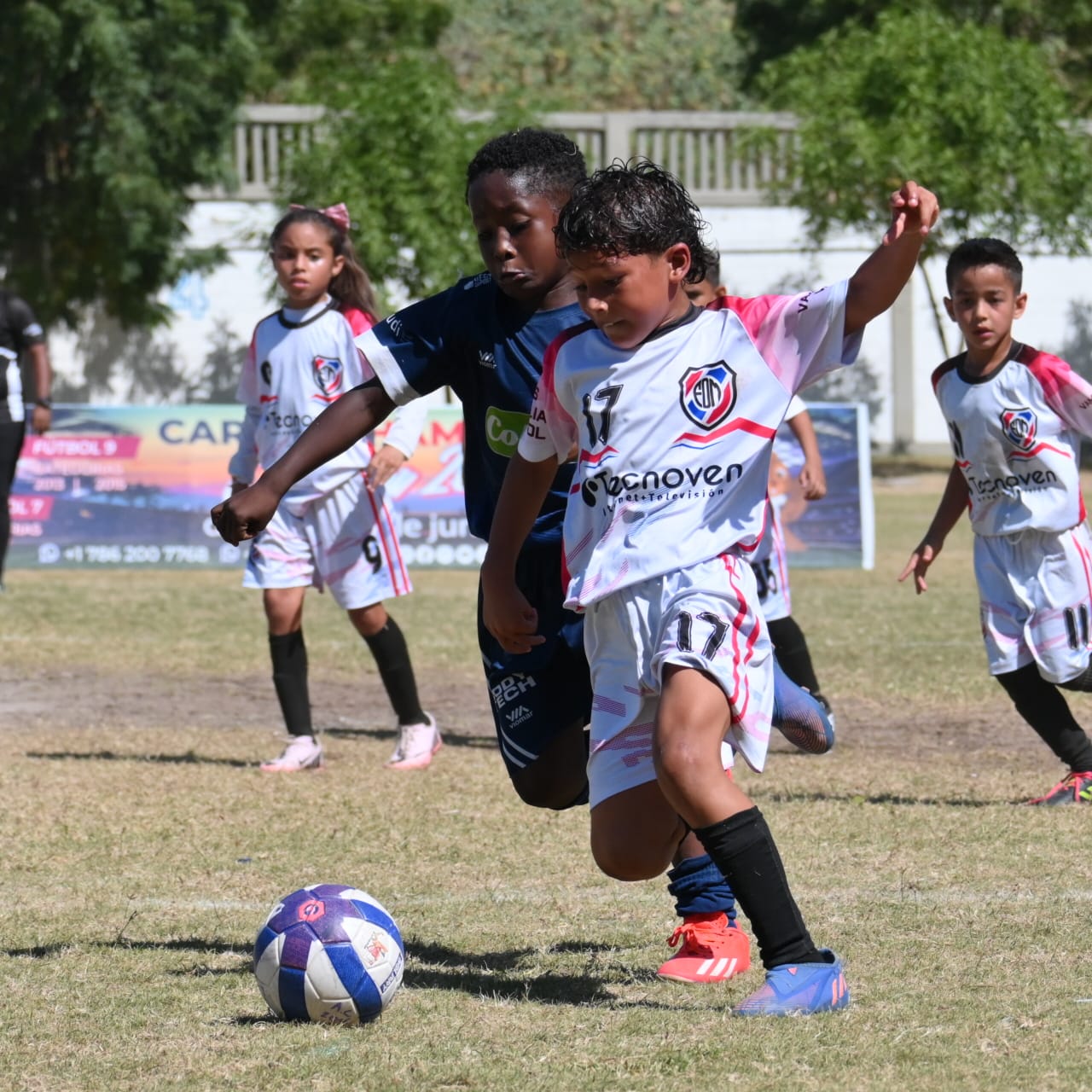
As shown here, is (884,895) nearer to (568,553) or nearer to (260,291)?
(568,553)

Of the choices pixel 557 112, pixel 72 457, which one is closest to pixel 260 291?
pixel 557 112

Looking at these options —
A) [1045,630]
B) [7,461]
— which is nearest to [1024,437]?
[1045,630]

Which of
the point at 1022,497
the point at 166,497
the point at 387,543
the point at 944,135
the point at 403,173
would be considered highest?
the point at 944,135

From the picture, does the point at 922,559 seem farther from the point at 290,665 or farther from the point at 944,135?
the point at 944,135

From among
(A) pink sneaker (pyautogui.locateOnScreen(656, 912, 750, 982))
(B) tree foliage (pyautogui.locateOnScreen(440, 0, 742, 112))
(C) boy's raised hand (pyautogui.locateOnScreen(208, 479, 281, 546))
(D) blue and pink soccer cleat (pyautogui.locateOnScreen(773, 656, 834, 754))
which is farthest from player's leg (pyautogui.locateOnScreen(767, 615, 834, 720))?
(B) tree foliage (pyautogui.locateOnScreen(440, 0, 742, 112))

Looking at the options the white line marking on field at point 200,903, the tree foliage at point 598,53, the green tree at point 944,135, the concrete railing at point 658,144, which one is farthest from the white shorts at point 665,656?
the tree foliage at point 598,53

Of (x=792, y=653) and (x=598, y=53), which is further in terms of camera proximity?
(x=598, y=53)

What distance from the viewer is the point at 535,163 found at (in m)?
4.24

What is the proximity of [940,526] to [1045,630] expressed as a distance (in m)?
0.51

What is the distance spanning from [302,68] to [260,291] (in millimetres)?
9642

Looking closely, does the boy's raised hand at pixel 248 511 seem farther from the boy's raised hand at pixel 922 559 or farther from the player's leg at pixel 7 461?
the player's leg at pixel 7 461

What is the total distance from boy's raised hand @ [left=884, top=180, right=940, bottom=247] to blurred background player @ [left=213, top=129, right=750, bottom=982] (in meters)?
0.92

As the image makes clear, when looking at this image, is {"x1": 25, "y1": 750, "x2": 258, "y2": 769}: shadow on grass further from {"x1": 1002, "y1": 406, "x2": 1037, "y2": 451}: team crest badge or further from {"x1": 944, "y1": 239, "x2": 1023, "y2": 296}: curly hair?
{"x1": 944, "y1": 239, "x2": 1023, "y2": 296}: curly hair

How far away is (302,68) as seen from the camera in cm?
3428
